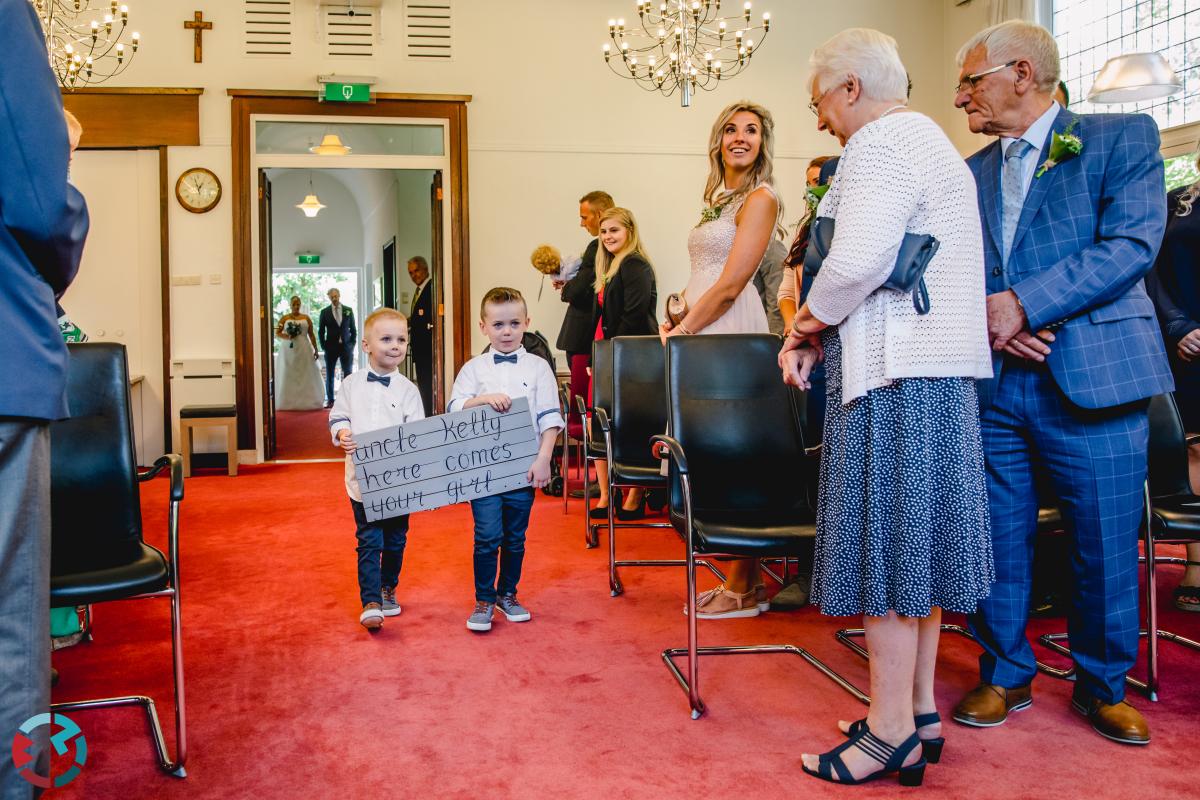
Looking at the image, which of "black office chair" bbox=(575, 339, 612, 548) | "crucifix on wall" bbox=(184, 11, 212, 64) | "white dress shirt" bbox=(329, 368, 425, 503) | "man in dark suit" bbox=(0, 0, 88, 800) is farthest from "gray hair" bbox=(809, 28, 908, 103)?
"crucifix on wall" bbox=(184, 11, 212, 64)

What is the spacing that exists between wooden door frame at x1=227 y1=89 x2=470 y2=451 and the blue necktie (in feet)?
18.4

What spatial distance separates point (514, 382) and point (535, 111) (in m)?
5.04

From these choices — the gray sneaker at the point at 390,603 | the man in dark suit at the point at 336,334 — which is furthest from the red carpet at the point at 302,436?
the gray sneaker at the point at 390,603

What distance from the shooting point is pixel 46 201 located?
1371 mm

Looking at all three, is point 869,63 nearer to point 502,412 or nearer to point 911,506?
point 911,506

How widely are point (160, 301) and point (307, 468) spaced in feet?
5.94

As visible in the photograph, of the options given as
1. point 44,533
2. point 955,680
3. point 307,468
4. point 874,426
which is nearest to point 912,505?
point 874,426

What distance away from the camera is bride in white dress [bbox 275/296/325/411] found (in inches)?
508

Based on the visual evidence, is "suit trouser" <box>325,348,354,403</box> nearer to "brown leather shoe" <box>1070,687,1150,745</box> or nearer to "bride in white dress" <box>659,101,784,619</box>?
"bride in white dress" <box>659,101,784,619</box>

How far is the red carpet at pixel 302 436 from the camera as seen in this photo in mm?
7887

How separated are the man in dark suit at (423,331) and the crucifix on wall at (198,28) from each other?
234cm

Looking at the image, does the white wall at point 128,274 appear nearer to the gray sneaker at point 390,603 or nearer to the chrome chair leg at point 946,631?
the gray sneaker at point 390,603

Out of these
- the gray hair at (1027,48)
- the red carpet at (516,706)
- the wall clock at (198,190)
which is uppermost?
the wall clock at (198,190)

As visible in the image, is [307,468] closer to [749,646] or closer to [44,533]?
[749,646]
